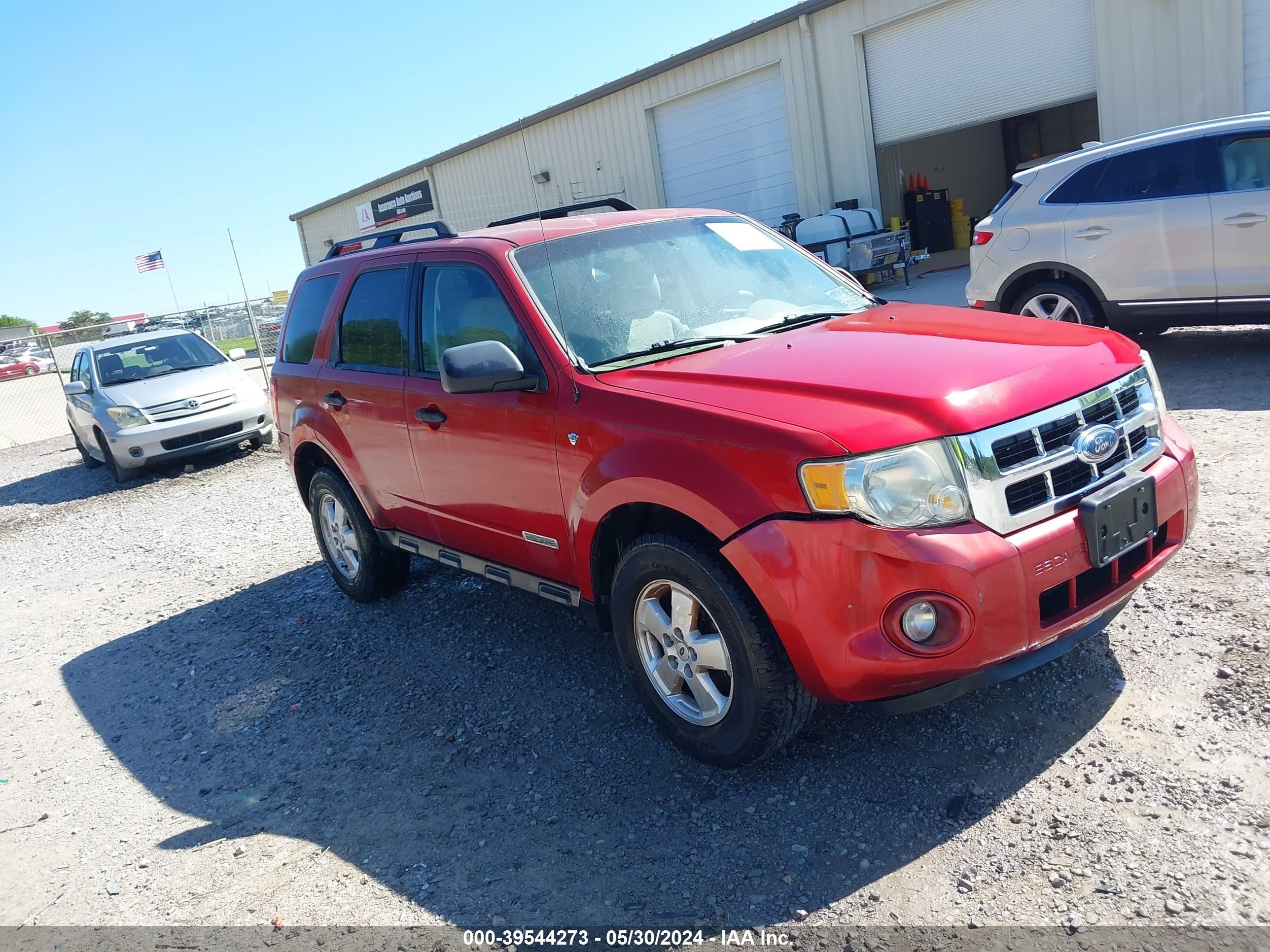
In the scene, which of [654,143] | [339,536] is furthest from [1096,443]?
[654,143]

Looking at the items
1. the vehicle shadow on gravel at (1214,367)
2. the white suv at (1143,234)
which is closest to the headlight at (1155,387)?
the vehicle shadow on gravel at (1214,367)

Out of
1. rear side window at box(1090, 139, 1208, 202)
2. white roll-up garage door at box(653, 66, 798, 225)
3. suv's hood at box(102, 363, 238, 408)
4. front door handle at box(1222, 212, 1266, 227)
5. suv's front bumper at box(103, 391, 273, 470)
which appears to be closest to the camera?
front door handle at box(1222, 212, 1266, 227)

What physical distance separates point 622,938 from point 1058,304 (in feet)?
23.6

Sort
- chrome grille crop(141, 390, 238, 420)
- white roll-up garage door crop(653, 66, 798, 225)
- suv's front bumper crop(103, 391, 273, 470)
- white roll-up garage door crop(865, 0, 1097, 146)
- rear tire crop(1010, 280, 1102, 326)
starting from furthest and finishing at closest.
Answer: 1. white roll-up garage door crop(653, 66, 798, 225)
2. white roll-up garage door crop(865, 0, 1097, 146)
3. chrome grille crop(141, 390, 238, 420)
4. suv's front bumper crop(103, 391, 273, 470)
5. rear tire crop(1010, 280, 1102, 326)

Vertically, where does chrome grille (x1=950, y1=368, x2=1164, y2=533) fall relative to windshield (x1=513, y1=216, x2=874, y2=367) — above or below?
below

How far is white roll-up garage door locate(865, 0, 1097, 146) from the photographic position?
13023mm

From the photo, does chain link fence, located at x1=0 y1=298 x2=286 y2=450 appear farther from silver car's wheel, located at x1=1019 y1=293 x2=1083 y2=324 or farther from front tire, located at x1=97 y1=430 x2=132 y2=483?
silver car's wheel, located at x1=1019 y1=293 x2=1083 y2=324

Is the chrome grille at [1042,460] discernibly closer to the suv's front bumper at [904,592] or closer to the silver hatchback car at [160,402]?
the suv's front bumper at [904,592]

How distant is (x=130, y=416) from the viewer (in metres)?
10.9

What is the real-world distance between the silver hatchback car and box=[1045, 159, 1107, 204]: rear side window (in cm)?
882

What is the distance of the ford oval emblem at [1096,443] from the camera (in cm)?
294

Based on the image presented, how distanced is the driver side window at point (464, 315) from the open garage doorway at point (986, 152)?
1863cm

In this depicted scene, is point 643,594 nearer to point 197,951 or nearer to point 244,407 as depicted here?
point 197,951

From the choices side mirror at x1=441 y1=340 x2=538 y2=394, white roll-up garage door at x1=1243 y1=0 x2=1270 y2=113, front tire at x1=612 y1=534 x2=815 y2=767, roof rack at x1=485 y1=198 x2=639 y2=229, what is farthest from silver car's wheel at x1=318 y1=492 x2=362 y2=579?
white roll-up garage door at x1=1243 y1=0 x2=1270 y2=113
